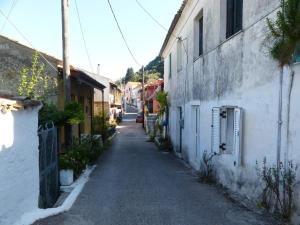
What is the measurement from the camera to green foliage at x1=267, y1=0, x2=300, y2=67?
4844 millimetres

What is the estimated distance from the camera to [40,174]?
6754 millimetres

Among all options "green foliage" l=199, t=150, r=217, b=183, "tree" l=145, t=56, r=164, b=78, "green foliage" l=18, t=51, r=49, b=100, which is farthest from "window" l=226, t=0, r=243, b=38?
"tree" l=145, t=56, r=164, b=78

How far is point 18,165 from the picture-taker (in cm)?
530

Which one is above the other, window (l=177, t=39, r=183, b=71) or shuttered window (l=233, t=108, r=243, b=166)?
window (l=177, t=39, r=183, b=71)

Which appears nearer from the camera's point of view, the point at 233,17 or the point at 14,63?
the point at 233,17

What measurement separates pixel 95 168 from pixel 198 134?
3.55 metres

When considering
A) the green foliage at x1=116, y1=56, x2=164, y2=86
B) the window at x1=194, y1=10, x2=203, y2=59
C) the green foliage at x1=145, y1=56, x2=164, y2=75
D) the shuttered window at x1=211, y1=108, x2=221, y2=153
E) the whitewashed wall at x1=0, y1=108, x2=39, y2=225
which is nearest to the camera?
the whitewashed wall at x1=0, y1=108, x2=39, y2=225

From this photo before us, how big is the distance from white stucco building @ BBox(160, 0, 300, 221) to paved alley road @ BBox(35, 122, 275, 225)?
0.65 meters

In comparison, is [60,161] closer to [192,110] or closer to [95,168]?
[95,168]

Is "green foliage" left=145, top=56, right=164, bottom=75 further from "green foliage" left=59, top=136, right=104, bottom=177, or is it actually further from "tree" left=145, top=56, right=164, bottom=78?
"green foliage" left=59, top=136, right=104, bottom=177

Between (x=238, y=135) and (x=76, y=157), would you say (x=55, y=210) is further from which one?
(x=76, y=157)

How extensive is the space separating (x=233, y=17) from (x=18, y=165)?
587cm

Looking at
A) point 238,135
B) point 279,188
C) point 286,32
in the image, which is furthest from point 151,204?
point 286,32

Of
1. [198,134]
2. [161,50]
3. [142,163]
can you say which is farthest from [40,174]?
[161,50]
